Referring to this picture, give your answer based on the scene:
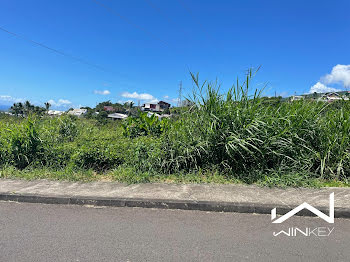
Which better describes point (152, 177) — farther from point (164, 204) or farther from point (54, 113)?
point (54, 113)

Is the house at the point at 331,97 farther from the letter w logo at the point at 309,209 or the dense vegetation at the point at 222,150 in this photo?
the letter w logo at the point at 309,209

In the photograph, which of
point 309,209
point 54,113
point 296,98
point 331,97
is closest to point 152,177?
point 309,209

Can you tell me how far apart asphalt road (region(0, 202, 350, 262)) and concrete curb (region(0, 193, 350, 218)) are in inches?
3.7

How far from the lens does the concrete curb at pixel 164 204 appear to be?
321cm

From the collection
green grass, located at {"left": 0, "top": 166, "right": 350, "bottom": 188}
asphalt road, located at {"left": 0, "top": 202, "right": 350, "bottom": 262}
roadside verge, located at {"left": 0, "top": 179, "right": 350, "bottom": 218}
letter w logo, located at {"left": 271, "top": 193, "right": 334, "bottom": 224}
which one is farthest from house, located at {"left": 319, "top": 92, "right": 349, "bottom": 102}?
asphalt road, located at {"left": 0, "top": 202, "right": 350, "bottom": 262}

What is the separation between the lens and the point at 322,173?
442 centimetres

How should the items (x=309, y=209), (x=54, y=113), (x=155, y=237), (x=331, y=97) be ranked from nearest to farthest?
Answer: (x=155, y=237) → (x=309, y=209) → (x=331, y=97) → (x=54, y=113)

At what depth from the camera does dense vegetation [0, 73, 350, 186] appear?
14.4ft

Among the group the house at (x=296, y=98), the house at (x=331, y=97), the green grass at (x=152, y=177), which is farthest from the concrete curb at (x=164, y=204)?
the house at (x=331, y=97)

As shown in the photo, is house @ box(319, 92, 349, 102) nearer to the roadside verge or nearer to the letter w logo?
the roadside verge

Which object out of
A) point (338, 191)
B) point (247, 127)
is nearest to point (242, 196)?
point (247, 127)

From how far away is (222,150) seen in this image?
182 inches

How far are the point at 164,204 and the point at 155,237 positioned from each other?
75cm

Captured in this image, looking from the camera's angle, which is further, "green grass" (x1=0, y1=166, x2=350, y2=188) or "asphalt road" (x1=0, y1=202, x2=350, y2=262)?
"green grass" (x1=0, y1=166, x2=350, y2=188)
